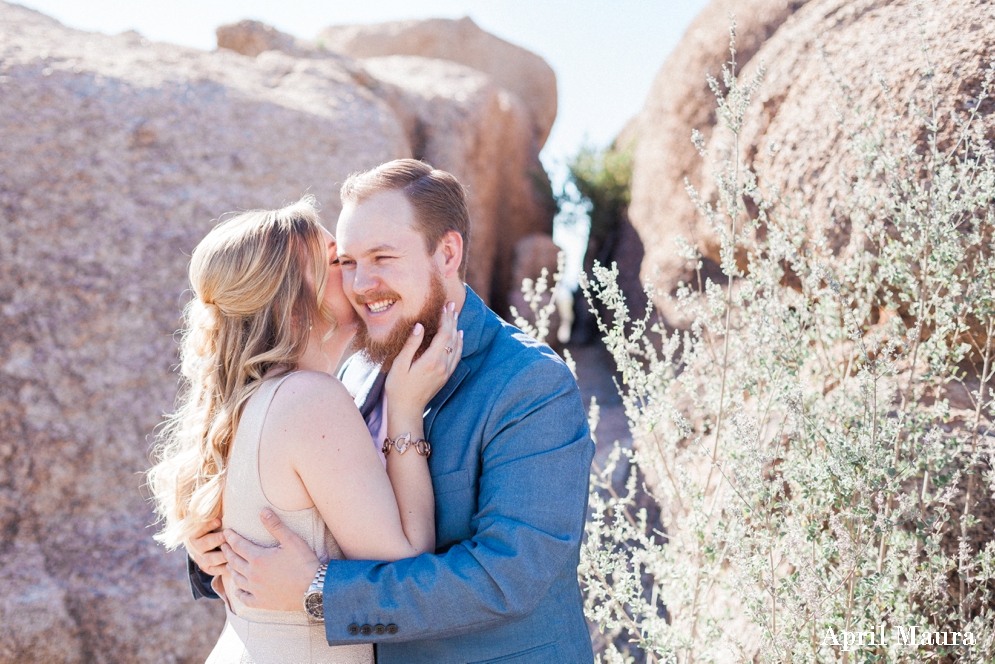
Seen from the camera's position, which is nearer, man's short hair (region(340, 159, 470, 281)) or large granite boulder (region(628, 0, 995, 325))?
man's short hair (region(340, 159, 470, 281))

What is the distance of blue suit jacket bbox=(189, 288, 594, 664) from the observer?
1796mm

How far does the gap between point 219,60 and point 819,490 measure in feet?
19.8

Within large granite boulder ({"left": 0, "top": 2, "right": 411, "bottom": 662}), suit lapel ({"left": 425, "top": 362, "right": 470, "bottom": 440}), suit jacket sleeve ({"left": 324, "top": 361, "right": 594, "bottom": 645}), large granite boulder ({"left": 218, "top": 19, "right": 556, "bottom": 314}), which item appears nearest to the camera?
suit jacket sleeve ({"left": 324, "top": 361, "right": 594, "bottom": 645})

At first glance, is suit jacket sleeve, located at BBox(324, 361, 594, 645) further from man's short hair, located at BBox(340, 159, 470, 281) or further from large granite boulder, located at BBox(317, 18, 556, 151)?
large granite boulder, located at BBox(317, 18, 556, 151)

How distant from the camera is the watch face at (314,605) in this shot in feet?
6.19

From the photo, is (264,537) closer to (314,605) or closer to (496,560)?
(314,605)

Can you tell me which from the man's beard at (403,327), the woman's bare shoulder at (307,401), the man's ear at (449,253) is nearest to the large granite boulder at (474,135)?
the man's ear at (449,253)

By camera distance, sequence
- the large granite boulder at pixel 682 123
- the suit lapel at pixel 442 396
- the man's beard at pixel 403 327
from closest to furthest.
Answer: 1. the suit lapel at pixel 442 396
2. the man's beard at pixel 403 327
3. the large granite boulder at pixel 682 123

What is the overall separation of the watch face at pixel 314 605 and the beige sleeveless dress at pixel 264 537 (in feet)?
0.36

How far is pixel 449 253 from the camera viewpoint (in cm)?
247

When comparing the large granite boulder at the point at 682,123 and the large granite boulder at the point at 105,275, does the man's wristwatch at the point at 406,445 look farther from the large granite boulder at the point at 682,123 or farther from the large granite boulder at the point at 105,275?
the large granite boulder at the point at 682,123

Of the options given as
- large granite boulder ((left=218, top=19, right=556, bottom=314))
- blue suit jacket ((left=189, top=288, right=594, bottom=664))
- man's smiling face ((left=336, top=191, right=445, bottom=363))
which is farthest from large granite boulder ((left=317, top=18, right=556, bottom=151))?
blue suit jacket ((left=189, top=288, right=594, bottom=664))

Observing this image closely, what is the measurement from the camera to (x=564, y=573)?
6.98ft

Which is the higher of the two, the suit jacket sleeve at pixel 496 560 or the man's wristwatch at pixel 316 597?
the suit jacket sleeve at pixel 496 560
